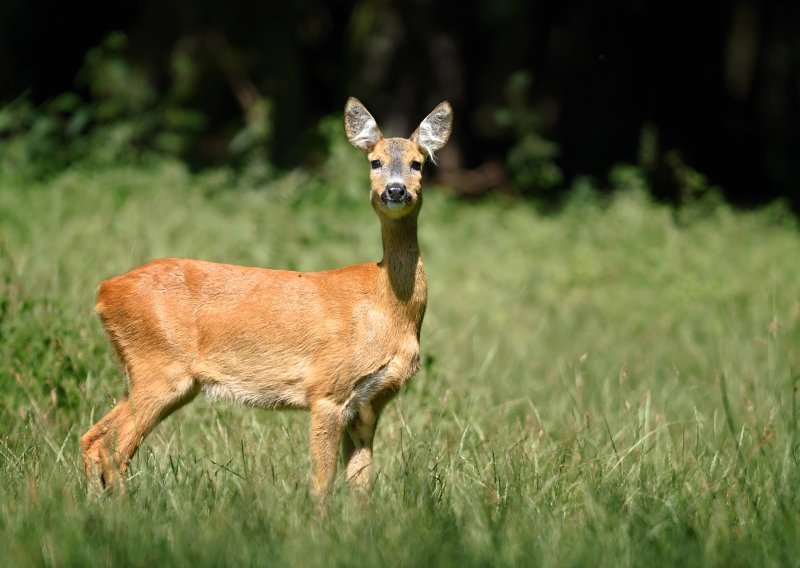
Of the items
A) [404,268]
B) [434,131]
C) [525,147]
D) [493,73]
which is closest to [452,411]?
[404,268]

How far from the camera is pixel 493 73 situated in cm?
1570

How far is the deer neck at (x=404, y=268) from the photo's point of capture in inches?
198

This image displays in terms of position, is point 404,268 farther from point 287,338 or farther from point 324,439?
point 324,439

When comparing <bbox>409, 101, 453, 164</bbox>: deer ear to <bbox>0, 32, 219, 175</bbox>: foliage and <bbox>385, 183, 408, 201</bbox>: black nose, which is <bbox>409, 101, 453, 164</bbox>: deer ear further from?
<bbox>0, 32, 219, 175</bbox>: foliage

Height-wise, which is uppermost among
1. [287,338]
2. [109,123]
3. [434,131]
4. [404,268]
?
[434,131]

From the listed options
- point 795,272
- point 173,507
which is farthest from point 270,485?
point 795,272

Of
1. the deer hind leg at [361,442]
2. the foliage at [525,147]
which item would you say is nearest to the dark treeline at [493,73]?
the foliage at [525,147]

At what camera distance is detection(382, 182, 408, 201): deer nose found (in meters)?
4.80

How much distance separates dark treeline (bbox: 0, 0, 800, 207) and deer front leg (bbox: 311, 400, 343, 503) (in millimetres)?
8952

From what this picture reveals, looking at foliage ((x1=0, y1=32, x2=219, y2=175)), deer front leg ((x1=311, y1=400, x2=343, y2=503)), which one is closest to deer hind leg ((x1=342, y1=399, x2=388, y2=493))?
deer front leg ((x1=311, y1=400, x2=343, y2=503))

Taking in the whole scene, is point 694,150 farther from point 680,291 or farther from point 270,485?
point 270,485

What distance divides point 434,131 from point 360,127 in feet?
1.01

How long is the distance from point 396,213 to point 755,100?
12409 mm

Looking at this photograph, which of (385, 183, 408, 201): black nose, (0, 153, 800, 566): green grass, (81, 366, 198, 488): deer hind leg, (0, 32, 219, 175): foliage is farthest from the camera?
(0, 32, 219, 175): foliage
